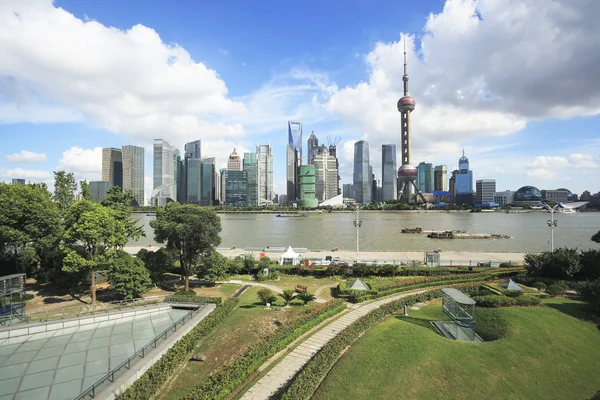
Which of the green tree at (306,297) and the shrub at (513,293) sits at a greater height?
the shrub at (513,293)

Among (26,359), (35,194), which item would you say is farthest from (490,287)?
(35,194)

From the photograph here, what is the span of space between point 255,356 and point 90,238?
21.3 metres

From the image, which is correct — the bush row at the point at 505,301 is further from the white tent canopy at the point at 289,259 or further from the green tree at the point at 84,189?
the green tree at the point at 84,189

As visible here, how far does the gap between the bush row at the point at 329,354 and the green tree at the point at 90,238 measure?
2285cm

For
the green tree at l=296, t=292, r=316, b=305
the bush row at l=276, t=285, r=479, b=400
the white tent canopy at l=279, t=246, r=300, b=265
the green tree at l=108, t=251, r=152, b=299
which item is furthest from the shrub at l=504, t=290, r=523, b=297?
the green tree at l=108, t=251, r=152, b=299

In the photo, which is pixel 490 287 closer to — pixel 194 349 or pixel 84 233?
pixel 194 349

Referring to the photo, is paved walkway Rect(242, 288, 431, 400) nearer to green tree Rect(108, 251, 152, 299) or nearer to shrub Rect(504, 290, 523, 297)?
shrub Rect(504, 290, 523, 297)

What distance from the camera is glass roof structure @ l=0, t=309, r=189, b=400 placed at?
53.9 ft

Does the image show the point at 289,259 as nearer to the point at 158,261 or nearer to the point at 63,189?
the point at 158,261

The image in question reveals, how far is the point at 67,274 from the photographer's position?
1314 inches

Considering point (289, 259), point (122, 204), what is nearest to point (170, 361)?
point (289, 259)

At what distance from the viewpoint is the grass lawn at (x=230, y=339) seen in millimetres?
17281

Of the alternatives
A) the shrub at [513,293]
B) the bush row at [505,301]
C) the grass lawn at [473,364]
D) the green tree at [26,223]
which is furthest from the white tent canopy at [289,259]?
the green tree at [26,223]

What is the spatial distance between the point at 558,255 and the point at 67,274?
53548mm
